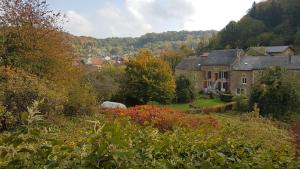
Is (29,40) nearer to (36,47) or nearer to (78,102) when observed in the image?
(36,47)

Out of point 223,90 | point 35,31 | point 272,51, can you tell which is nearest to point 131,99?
point 35,31

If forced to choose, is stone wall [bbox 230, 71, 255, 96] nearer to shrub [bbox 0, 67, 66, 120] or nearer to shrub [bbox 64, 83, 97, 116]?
shrub [bbox 64, 83, 97, 116]

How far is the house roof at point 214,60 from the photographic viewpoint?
5828cm

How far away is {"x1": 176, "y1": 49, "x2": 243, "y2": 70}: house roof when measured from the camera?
5828 cm

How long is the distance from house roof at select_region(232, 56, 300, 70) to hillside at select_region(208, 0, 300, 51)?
3283cm

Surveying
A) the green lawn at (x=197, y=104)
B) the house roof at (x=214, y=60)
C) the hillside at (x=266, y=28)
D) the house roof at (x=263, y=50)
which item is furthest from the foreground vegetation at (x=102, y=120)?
the hillside at (x=266, y=28)

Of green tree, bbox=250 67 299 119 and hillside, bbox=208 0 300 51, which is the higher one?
hillside, bbox=208 0 300 51

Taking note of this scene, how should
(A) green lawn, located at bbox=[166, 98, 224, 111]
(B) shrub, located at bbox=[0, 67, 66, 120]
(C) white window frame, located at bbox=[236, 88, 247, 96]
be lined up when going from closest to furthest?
1. (B) shrub, located at bbox=[0, 67, 66, 120]
2. (A) green lawn, located at bbox=[166, 98, 224, 111]
3. (C) white window frame, located at bbox=[236, 88, 247, 96]

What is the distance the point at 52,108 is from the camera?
63.4 feet

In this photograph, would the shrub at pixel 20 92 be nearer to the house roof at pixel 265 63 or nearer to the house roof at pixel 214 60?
the house roof at pixel 265 63

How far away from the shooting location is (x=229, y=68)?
57750 mm

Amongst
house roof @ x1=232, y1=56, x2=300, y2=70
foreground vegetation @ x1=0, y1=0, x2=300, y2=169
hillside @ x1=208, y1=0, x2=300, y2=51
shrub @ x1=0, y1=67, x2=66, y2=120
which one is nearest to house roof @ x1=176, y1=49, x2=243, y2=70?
house roof @ x1=232, y1=56, x2=300, y2=70

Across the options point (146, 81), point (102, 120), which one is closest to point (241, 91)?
point (146, 81)

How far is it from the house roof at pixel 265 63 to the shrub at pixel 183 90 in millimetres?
10205
